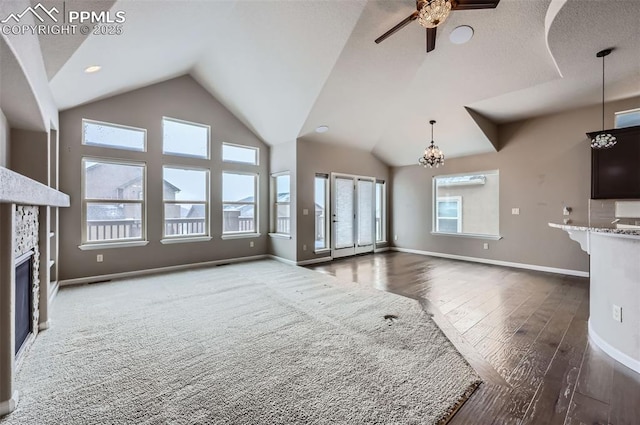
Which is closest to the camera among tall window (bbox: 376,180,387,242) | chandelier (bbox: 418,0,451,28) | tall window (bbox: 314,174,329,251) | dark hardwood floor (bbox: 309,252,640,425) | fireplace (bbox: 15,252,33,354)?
dark hardwood floor (bbox: 309,252,640,425)

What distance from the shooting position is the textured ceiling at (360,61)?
3.03 metres

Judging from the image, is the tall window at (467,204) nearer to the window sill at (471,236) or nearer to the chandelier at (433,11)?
the window sill at (471,236)

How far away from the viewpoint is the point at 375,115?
5730 millimetres

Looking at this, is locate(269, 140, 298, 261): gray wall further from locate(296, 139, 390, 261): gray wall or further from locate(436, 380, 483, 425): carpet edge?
locate(436, 380, 483, 425): carpet edge

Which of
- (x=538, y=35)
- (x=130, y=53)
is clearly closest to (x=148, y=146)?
(x=130, y=53)

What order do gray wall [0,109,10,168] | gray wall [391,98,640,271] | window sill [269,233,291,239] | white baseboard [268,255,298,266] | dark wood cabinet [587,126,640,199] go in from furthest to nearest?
window sill [269,233,291,239] → white baseboard [268,255,298,266] → gray wall [391,98,640,271] → dark wood cabinet [587,126,640,199] → gray wall [0,109,10,168]

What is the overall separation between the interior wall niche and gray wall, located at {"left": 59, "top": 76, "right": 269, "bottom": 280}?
186 centimetres

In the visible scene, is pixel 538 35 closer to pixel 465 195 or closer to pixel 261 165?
pixel 465 195

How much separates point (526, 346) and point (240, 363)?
2491 millimetres

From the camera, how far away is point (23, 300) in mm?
2365

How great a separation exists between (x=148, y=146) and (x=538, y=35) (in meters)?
6.19

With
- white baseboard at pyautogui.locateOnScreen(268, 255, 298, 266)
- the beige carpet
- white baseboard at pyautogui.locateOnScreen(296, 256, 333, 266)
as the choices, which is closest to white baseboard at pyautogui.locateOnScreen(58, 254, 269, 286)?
white baseboard at pyautogui.locateOnScreen(268, 255, 298, 266)

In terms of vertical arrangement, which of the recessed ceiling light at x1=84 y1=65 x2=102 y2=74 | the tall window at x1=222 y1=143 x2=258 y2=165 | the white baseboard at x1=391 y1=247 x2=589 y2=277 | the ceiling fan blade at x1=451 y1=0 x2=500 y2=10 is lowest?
the white baseboard at x1=391 y1=247 x2=589 y2=277

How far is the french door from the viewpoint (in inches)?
261
